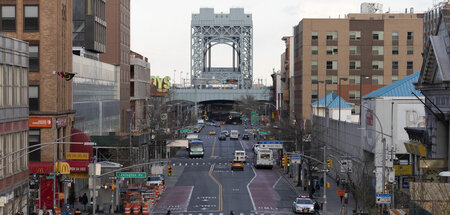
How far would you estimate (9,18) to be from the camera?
6694 cm

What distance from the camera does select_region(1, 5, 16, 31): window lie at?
6681 cm

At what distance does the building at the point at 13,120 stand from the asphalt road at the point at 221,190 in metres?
13.3

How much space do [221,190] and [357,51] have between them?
59.1 meters

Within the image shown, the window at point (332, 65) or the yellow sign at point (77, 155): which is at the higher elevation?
the window at point (332, 65)

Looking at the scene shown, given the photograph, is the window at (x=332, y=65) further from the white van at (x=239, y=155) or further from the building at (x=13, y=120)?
the building at (x=13, y=120)

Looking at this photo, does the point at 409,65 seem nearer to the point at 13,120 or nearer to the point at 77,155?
the point at 77,155

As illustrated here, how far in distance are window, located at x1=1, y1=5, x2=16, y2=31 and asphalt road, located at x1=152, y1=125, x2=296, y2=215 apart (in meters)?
19.5

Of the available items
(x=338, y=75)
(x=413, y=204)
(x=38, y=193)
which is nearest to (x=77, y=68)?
(x=38, y=193)

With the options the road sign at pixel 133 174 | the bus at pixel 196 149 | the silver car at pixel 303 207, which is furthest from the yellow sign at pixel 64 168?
the bus at pixel 196 149

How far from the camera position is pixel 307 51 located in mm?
133250

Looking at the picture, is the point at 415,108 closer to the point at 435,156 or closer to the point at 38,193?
the point at 435,156

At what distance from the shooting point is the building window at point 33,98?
221 feet

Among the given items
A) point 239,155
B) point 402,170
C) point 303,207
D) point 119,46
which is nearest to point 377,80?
point 239,155

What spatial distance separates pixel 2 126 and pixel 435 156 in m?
27.6
